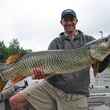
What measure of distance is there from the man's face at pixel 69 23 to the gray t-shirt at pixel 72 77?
0.39 feet

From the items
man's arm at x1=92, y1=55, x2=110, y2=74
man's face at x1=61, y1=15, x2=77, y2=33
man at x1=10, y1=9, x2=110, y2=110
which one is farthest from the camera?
man's face at x1=61, y1=15, x2=77, y2=33

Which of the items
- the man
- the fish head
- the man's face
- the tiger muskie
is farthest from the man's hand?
the man's face

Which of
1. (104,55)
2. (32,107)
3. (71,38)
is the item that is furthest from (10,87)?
(104,55)

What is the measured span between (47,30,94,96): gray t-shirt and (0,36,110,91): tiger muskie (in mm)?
319

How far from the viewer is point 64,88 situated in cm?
812

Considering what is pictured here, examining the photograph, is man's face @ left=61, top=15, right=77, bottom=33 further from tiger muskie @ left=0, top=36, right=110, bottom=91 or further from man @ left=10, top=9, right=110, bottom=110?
tiger muskie @ left=0, top=36, right=110, bottom=91

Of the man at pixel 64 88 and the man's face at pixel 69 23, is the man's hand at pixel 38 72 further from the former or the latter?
the man's face at pixel 69 23

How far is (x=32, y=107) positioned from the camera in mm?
8430

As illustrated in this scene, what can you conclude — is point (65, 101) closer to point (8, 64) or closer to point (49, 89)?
point (49, 89)

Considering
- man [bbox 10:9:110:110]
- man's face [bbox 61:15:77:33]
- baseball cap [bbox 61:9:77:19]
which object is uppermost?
baseball cap [bbox 61:9:77:19]

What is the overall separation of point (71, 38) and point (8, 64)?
114 centimetres

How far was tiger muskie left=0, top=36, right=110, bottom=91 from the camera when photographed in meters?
7.57

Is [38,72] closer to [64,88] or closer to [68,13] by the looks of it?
[64,88]

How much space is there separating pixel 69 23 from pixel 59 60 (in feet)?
2.68
